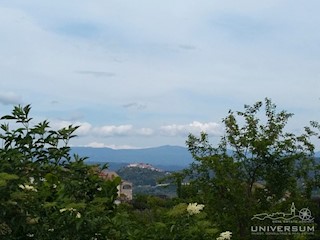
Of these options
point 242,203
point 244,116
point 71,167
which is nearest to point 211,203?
point 242,203

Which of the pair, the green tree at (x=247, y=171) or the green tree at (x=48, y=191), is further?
the green tree at (x=247, y=171)

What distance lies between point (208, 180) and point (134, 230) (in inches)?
324

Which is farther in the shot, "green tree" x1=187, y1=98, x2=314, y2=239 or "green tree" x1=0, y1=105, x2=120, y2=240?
"green tree" x1=187, y1=98, x2=314, y2=239

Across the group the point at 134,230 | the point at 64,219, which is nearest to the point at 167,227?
the point at 134,230

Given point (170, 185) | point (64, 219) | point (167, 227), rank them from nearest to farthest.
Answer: point (64, 219) < point (167, 227) < point (170, 185)

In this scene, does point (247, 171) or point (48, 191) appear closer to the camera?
point (48, 191)

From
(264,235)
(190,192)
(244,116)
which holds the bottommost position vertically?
(264,235)

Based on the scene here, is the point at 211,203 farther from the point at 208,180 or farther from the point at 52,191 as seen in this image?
the point at 52,191

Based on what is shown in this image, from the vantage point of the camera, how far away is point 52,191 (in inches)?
120

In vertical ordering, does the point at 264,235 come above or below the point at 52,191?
below

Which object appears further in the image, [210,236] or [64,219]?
[210,236]

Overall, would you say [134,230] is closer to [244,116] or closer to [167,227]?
[167,227]

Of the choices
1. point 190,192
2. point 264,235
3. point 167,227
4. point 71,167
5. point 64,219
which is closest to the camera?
point 64,219

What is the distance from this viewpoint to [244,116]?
40.0ft
